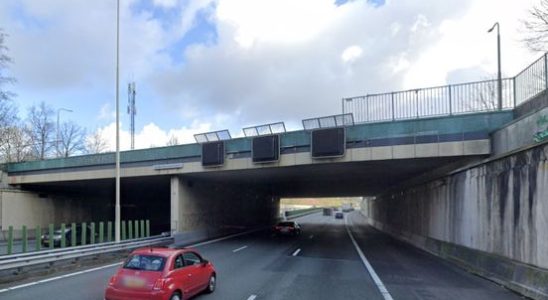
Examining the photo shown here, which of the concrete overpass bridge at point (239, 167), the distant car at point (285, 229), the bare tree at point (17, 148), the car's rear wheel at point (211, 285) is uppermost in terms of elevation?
the bare tree at point (17, 148)

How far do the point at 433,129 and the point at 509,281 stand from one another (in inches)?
323

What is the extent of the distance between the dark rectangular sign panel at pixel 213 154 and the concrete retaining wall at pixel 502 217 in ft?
37.2

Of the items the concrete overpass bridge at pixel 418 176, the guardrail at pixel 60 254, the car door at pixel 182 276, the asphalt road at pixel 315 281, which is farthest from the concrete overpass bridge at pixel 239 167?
the car door at pixel 182 276

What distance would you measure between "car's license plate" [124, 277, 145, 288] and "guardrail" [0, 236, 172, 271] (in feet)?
20.9

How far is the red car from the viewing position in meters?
9.06

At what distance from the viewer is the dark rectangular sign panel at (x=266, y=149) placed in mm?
24094

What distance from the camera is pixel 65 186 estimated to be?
3859 centimetres

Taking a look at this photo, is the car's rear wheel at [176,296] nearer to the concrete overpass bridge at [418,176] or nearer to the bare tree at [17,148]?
the concrete overpass bridge at [418,176]

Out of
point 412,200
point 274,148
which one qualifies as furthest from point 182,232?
point 412,200

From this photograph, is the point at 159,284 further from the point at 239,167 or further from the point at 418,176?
the point at 418,176

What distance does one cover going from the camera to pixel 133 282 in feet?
30.1

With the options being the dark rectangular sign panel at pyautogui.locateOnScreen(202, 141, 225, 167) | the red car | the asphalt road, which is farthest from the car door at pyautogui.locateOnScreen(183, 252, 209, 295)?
the dark rectangular sign panel at pyautogui.locateOnScreen(202, 141, 225, 167)

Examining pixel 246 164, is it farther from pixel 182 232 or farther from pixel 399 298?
pixel 399 298

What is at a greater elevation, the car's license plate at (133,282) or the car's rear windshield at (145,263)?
the car's rear windshield at (145,263)
